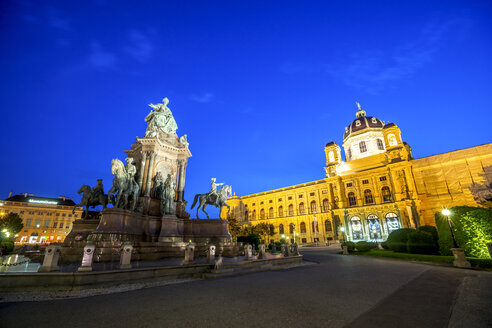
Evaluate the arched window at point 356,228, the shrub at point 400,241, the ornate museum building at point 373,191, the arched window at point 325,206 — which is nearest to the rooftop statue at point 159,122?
the shrub at point 400,241

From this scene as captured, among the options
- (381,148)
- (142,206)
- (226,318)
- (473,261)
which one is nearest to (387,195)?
(381,148)

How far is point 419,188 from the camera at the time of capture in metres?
49.8

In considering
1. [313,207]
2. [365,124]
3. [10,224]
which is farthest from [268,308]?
[365,124]

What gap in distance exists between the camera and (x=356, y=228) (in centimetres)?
5344

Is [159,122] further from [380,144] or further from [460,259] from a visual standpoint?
[380,144]

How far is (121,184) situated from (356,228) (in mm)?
54527

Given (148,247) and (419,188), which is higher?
(419,188)

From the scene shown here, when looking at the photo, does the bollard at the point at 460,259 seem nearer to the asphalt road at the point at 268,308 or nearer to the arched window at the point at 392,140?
the asphalt road at the point at 268,308

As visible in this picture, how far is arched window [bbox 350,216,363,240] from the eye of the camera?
52.4 metres

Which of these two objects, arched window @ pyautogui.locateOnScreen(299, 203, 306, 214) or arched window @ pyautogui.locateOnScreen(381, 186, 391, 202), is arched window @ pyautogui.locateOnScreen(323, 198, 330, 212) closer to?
arched window @ pyautogui.locateOnScreen(299, 203, 306, 214)

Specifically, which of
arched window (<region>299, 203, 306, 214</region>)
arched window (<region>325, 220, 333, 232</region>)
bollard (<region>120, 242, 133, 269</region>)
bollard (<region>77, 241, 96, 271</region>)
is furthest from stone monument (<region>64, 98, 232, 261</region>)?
arched window (<region>299, 203, 306, 214</region>)

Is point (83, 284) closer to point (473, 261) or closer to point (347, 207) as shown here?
point (473, 261)

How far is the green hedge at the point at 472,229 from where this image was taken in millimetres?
13992

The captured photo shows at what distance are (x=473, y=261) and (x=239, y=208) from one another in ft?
230
